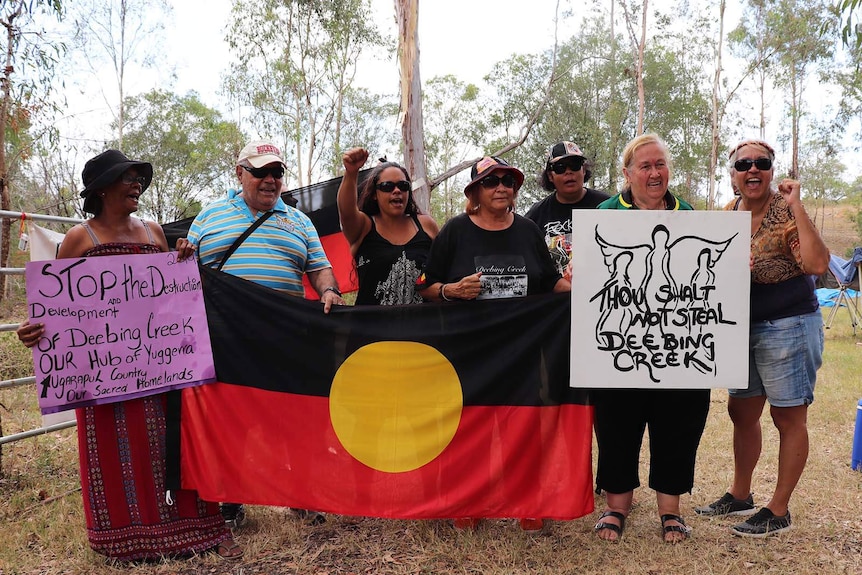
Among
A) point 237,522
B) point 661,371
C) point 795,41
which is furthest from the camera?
point 795,41

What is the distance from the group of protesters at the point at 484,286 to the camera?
10.4 feet

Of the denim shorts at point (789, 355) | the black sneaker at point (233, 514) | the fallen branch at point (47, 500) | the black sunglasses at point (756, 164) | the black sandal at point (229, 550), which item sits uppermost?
the black sunglasses at point (756, 164)

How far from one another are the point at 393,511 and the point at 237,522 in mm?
994

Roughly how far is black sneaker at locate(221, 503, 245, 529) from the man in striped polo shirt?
4.14ft

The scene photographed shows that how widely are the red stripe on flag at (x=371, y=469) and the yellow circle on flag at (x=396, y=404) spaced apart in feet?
0.18

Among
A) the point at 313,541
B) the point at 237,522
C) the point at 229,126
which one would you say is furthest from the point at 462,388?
the point at 229,126

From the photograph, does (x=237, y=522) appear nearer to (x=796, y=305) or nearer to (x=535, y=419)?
(x=535, y=419)

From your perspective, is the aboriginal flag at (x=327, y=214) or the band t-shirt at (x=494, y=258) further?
the aboriginal flag at (x=327, y=214)

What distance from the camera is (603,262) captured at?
9.97ft

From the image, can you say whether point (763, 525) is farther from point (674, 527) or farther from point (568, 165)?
point (568, 165)

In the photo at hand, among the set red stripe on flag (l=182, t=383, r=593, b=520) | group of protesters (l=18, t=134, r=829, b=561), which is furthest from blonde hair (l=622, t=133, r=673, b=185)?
red stripe on flag (l=182, t=383, r=593, b=520)

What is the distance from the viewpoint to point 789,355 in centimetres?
324

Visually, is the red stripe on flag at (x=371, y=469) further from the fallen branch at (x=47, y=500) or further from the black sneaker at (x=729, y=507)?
the fallen branch at (x=47, y=500)

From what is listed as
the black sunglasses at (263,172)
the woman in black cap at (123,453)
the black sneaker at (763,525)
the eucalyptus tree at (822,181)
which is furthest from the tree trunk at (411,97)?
the eucalyptus tree at (822,181)
